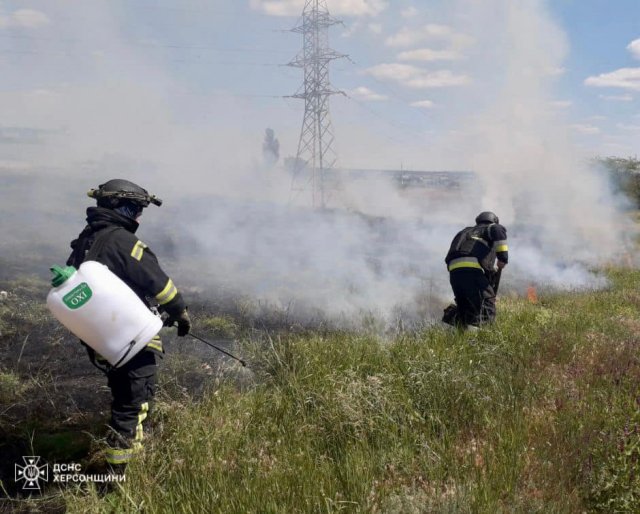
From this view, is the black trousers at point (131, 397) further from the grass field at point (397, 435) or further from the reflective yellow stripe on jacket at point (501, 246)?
the reflective yellow stripe on jacket at point (501, 246)

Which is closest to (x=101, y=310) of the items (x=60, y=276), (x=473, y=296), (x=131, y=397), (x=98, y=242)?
(x=60, y=276)

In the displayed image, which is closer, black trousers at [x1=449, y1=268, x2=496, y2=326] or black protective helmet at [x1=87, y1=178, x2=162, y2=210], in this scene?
black protective helmet at [x1=87, y1=178, x2=162, y2=210]

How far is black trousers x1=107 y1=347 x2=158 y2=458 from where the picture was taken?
3010mm

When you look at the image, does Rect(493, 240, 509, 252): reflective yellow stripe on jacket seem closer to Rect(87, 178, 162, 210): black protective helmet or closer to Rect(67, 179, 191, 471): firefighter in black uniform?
Rect(67, 179, 191, 471): firefighter in black uniform

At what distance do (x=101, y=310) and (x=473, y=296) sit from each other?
14.1ft

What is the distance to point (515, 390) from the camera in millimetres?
3510

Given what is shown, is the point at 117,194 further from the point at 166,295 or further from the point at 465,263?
the point at 465,263

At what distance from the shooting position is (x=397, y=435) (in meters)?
2.99

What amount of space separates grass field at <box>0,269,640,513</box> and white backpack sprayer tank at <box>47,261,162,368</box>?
615 mm

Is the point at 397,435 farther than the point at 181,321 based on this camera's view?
No

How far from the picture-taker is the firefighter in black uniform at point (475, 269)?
231 inches

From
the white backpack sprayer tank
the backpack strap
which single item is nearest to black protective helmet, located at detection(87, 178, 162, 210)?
the backpack strap

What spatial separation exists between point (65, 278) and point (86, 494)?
1173 millimetres

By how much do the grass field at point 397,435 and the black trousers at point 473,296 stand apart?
1.28m
